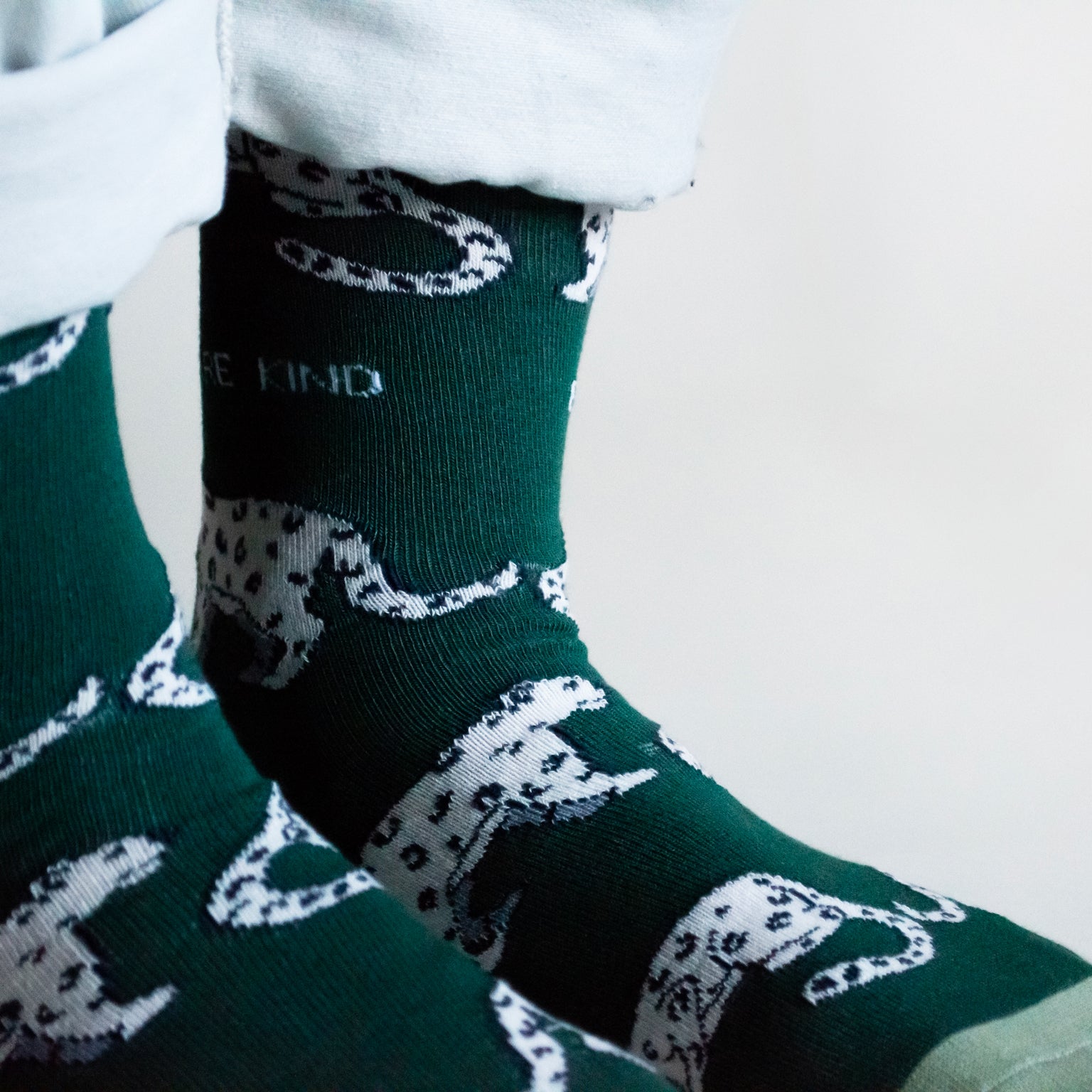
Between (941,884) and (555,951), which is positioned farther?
(941,884)

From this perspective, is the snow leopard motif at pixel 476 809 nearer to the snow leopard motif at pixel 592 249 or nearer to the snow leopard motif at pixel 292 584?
the snow leopard motif at pixel 292 584

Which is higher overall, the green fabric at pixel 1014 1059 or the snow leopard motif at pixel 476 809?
the green fabric at pixel 1014 1059

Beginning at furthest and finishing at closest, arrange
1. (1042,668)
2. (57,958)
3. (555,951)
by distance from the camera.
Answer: (1042,668)
(555,951)
(57,958)

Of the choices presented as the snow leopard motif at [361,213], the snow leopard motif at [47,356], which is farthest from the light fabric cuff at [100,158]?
the snow leopard motif at [361,213]

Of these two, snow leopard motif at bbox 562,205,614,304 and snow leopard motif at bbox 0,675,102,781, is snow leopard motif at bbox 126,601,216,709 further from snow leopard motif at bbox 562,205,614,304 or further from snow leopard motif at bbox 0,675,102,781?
snow leopard motif at bbox 562,205,614,304

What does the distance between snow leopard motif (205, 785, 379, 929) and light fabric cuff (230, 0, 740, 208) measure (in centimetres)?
20

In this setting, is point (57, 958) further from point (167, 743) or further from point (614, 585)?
point (614, 585)

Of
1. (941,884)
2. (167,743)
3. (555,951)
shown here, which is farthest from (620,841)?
(941,884)

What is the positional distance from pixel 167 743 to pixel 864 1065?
0.68 feet

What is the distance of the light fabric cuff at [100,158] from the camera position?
0.39 metres

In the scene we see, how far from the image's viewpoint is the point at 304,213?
0.58 meters

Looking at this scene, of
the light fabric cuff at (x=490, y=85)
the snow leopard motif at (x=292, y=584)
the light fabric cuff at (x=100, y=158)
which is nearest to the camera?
the light fabric cuff at (x=100, y=158)

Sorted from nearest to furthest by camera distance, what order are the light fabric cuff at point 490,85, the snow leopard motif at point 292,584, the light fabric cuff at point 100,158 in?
the light fabric cuff at point 100,158 → the light fabric cuff at point 490,85 → the snow leopard motif at point 292,584

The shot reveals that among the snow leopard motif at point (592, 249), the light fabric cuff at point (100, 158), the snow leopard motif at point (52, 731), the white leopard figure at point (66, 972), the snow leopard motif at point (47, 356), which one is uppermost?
the light fabric cuff at point (100, 158)
